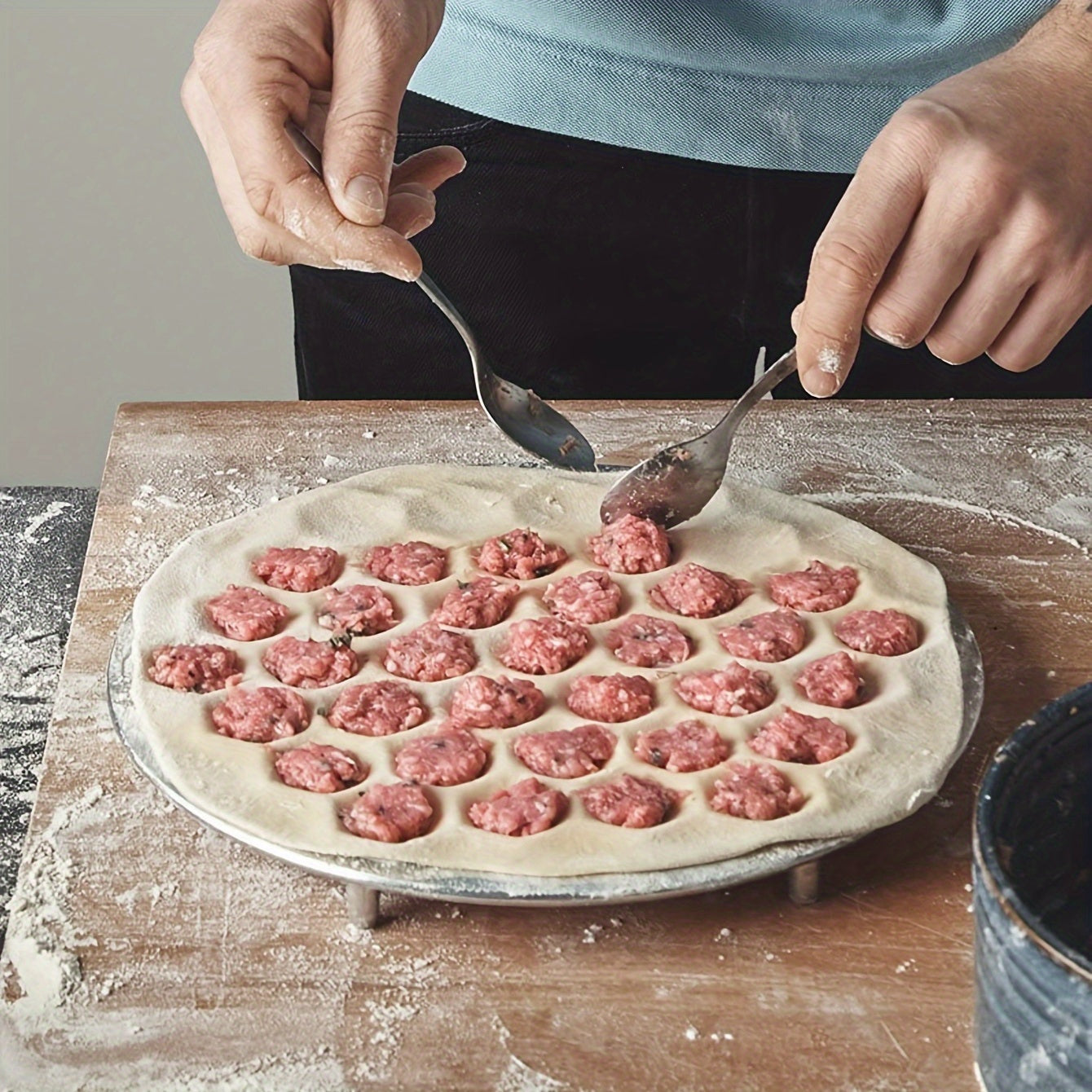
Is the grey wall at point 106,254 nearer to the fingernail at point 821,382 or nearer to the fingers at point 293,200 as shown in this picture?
the fingers at point 293,200

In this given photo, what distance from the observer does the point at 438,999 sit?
40.9 inches

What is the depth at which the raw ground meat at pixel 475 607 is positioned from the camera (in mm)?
1358

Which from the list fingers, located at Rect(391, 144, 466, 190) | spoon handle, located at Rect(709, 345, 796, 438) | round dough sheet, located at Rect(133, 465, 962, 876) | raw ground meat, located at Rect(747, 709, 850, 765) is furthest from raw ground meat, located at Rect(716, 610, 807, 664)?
fingers, located at Rect(391, 144, 466, 190)

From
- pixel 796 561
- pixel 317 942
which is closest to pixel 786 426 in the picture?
pixel 796 561

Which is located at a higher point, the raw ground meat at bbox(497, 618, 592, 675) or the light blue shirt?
the light blue shirt

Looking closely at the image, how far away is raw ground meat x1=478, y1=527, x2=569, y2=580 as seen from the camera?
4.71 ft

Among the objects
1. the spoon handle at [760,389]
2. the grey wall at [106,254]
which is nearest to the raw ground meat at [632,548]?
the spoon handle at [760,389]

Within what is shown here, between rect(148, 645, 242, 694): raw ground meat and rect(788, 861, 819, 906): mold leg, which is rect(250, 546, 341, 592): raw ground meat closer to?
rect(148, 645, 242, 694): raw ground meat

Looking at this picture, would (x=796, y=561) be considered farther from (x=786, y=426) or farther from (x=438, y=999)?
(x=438, y=999)

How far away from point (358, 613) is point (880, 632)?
1.50 feet

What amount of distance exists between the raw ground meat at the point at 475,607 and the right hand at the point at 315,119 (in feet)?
0.94

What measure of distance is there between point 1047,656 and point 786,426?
50 centimetres

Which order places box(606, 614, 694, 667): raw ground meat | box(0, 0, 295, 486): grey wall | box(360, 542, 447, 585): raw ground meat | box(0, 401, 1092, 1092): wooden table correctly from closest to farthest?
box(0, 401, 1092, 1092): wooden table, box(606, 614, 694, 667): raw ground meat, box(360, 542, 447, 585): raw ground meat, box(0, 0, 295, 486): grey wall

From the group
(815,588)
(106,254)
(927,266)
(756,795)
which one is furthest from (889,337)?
(106,254)
